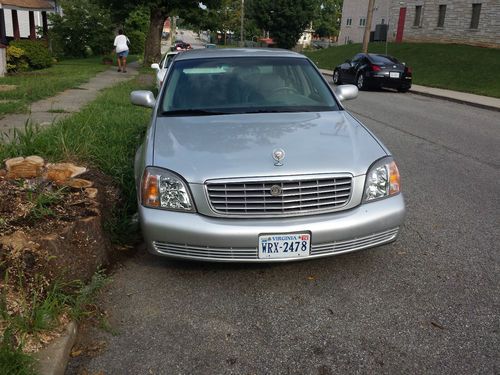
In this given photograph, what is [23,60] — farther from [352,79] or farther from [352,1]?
[352,1]

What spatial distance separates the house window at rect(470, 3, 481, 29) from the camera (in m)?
33.4

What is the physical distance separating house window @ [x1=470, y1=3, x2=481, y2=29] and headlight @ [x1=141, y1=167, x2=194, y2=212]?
3512 cm

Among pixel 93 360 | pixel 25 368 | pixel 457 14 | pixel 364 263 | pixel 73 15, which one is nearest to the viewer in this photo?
pixel 25 368

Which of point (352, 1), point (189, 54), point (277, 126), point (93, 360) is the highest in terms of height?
point (352, 1)

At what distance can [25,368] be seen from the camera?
244cm

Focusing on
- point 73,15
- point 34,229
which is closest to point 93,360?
point 34,229

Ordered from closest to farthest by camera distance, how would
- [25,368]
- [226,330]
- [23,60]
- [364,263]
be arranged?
[25,368] → [226,330] → [364,263] → [23,60]

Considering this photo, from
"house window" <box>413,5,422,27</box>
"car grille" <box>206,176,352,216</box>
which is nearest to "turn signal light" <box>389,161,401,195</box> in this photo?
"car grille" <box>206,176,352,216</box>

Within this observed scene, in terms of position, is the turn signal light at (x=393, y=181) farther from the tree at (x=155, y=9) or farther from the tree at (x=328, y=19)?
the tree at (x=328, y=19)

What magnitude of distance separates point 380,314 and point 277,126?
1.62 meters

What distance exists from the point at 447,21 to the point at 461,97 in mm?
21814

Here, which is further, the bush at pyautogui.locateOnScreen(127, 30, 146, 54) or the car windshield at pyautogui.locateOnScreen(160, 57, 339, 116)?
the bush at pyautogui.locateOnScreen(127, 30, 146, 54)

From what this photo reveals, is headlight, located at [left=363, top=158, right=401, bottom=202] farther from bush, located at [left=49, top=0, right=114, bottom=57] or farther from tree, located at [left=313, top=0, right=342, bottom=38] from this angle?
tree, located at [left=313, top=0, right=342, bottom=38]

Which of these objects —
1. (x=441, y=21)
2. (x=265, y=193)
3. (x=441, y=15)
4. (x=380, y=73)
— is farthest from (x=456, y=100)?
(x=441, y=15)
